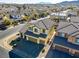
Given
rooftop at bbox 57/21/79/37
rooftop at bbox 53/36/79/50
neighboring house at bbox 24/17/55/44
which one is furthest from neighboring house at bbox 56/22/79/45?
neighboring house at bbox 24/17/55/44

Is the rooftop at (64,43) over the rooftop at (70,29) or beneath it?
beneath

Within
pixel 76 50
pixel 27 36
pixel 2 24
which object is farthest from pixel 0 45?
pixel 2 24

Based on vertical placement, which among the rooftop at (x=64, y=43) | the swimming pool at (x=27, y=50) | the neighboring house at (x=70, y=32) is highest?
the neighboring house at (x=70, y=32)

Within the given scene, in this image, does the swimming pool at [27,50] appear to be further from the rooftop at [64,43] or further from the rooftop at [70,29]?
the rooftop at [70,29]

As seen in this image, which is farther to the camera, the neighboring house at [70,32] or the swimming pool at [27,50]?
the swimming pool at [27,50]

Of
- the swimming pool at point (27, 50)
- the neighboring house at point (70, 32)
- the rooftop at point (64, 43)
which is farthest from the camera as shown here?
the swimming pool at point (27, 50)

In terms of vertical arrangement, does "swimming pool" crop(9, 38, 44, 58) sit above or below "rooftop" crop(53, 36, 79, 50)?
below

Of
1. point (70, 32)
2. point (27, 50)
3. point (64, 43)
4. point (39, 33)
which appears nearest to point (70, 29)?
point (70, 32)

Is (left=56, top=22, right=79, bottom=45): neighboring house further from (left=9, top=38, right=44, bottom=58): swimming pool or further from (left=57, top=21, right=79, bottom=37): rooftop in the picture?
(left=9, top=38, right=44, bottom=58): swimming pool

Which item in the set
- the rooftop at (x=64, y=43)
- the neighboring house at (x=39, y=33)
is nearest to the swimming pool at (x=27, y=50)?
the neighboring house at (x=39, y=33)
